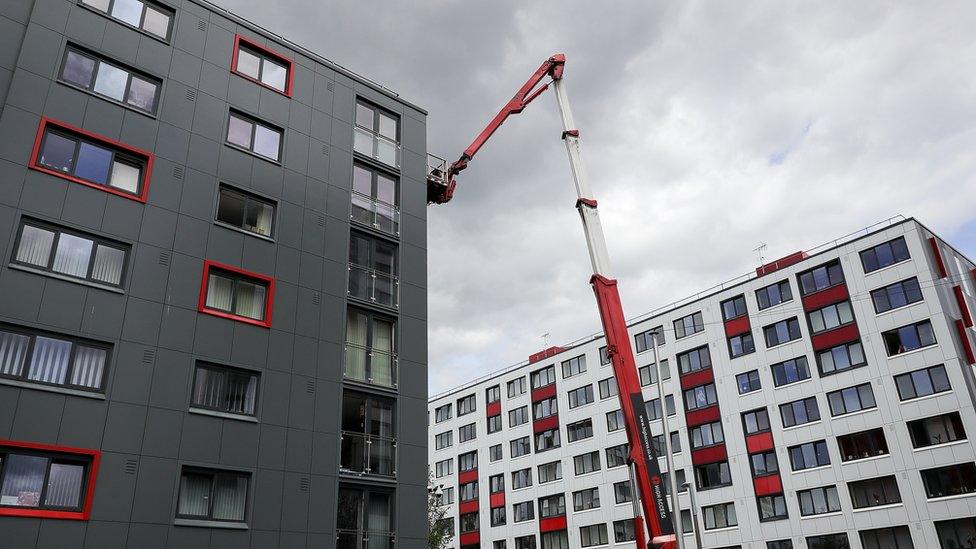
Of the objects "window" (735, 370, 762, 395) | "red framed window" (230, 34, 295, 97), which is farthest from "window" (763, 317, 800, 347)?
"red framed window" (230, 34, 295, 97)

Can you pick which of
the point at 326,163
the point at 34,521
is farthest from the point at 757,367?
the point at 34,521

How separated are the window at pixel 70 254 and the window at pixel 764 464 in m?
51.1

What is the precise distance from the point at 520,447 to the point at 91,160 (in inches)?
2457

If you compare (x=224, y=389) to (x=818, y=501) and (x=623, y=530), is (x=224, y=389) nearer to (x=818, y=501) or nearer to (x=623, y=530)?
(x=818, y=501)

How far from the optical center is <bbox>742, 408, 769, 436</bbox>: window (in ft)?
200

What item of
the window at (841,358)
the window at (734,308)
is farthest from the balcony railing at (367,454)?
the window at (734,308)

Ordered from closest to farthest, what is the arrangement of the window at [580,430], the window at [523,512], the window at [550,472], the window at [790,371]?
the window at [790,371], the window at [580,430], the window at [550,472], the window at [523,512]

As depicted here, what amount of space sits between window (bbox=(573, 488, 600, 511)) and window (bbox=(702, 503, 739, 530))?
11.7 meters

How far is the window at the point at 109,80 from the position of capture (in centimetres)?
2673

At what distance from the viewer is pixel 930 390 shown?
52.2 metres

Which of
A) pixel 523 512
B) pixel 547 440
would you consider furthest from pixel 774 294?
pixel 523 512

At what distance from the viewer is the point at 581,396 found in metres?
76.4

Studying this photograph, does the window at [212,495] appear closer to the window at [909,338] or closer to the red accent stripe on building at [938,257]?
the window at [909,338]

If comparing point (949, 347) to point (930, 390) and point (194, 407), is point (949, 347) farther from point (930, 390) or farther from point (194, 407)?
point (194, 407)
